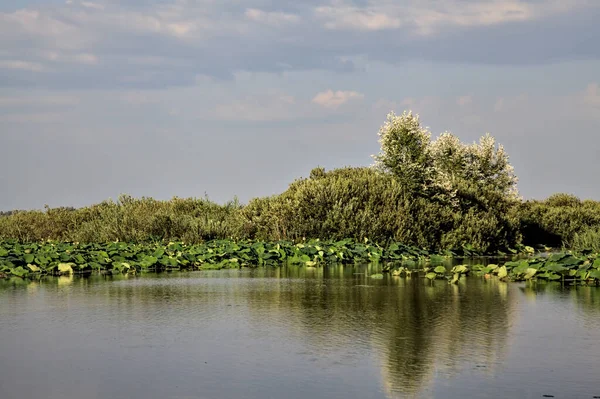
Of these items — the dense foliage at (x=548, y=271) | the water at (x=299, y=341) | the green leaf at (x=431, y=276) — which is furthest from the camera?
the green leaf at (x=431, y=276)

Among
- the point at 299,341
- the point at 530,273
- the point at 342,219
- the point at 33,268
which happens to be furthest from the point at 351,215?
the point at 299,341

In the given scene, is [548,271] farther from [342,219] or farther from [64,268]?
[64,268]

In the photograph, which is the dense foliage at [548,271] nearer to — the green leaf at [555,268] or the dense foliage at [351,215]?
the green leaf at [555,268]

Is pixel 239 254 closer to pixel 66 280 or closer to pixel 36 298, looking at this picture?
pixel 66 280

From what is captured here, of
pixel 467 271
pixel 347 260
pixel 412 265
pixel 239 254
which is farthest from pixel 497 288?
pixel 239 254

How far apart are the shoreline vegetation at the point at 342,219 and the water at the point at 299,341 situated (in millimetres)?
9073

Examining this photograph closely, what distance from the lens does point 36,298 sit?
16.0 meters

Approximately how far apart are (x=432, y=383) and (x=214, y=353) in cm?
321

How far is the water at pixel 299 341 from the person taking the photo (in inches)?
329

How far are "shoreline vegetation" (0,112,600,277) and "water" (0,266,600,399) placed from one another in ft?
29.8

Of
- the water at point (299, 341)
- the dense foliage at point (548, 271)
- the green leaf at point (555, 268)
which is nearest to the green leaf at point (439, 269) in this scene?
the dense foliage at point (548, 271)

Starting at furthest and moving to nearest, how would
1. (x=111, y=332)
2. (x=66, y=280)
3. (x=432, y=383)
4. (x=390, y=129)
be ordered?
(x=390, y=129)
(x=66, y=280)
(x=111, y=332)
(x=432, y=383)

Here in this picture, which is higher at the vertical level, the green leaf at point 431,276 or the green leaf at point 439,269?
the green leaf at point 439,269

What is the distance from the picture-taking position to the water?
27.4 ft
